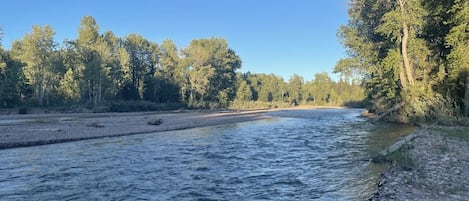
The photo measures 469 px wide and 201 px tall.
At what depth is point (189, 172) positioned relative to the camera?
37.4ft

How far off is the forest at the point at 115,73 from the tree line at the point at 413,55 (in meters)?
5.51

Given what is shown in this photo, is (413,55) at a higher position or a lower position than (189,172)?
higher

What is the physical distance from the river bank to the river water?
2.28ft

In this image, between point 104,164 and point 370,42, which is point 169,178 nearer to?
point 104,164

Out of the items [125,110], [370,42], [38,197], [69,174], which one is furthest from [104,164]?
[125,110]

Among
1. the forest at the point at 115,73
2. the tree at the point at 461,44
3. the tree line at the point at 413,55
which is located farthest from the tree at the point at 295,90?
the tree at the point at 461,44

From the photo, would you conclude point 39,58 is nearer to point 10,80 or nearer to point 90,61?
point 10,80

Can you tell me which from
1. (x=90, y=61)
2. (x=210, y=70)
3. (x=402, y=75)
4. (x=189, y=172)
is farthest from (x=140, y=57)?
(x=189, y=172)

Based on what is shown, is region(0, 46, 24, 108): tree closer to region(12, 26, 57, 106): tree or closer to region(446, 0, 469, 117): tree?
region(12, 26, 57, 106): tree

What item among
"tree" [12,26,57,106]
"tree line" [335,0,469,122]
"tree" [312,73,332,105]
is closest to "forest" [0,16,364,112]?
"tree" [12,26,57,106]

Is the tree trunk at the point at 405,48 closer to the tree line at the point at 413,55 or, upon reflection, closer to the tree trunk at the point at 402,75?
the tree line at the point at 413,55

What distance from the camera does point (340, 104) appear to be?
122438mm

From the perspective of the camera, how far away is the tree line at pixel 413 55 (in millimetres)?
22391

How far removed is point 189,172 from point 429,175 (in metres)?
7.02
